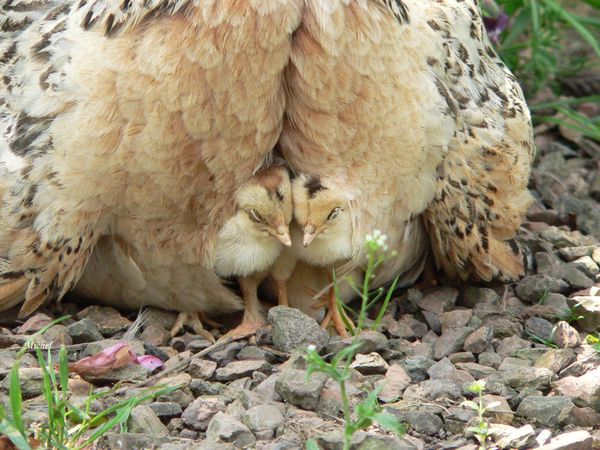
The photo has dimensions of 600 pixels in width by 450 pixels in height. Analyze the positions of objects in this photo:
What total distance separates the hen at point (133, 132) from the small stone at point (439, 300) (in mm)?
900

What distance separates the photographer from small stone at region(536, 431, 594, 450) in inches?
138

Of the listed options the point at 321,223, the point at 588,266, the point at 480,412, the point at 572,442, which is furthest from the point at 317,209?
the point at 588,266

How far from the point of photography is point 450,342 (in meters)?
4.54

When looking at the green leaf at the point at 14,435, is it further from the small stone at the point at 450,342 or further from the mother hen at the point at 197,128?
the small stone at the point at 450,342

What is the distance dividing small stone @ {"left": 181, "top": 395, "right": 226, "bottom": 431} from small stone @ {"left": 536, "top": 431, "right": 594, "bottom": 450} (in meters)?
0.99

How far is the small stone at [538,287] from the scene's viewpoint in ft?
16.6

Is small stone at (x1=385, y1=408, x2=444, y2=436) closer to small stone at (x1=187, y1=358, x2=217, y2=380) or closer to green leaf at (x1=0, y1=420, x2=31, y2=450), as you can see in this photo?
small stone at (x1=187, y1=358, x2=217, y2=380)

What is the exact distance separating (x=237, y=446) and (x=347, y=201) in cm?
122

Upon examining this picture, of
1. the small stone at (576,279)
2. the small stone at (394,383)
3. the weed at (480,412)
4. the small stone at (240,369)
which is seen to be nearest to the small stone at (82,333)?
the small stone at (240,369)

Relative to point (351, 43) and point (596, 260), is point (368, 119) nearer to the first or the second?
point (351, 43)

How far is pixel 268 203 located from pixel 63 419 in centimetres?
123

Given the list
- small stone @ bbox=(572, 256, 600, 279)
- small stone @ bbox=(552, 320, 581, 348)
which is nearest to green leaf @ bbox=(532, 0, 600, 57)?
small stone @ bbox=(572, 256, 600, 279)

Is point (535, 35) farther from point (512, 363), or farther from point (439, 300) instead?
point (512, 363)

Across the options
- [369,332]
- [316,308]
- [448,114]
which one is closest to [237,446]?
[369,332]
